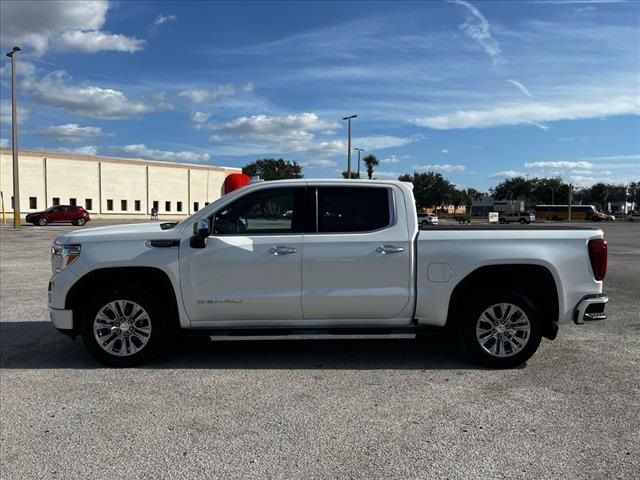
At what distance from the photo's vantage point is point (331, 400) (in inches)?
188

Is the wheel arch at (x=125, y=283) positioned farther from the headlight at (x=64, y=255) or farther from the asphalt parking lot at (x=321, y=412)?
the asphalt parking lot at (x=321, y=412)

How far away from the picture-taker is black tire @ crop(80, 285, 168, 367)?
562cm

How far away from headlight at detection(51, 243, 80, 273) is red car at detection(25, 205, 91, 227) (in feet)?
131

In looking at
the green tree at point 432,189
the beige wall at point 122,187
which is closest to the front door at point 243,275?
the beige wall at point 122,187

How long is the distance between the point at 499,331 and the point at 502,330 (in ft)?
0.10

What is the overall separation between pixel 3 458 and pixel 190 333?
2.16 metres

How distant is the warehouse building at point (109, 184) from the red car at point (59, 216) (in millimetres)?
22853

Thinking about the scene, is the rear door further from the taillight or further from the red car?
the red car

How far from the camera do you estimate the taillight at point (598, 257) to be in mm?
5523

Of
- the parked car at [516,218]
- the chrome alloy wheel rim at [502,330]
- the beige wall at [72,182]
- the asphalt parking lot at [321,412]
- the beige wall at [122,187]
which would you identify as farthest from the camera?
the parked car at [516,218]

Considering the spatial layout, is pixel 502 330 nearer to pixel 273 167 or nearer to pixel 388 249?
pixel 388 249

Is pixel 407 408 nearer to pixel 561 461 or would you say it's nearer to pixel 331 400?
pixel 331 400

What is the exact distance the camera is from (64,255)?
5641mm

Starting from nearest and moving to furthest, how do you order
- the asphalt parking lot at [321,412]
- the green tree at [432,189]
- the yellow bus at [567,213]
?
1. the asphalt parking lot at [321,412]
2. the yellow bus at [567,213]
3. the green tree at [432,189]
